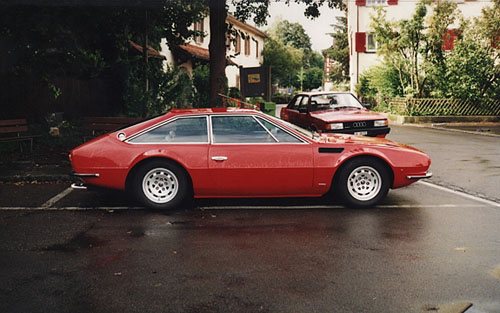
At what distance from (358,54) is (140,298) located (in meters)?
35.9

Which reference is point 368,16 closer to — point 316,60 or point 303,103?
point 303,103

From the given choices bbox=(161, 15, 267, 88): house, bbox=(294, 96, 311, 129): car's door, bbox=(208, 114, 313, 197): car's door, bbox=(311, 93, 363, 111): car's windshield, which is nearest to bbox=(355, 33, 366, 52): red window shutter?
bbox=(161, 15, 267, 88): house

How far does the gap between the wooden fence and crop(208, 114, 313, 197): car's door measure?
1994cm

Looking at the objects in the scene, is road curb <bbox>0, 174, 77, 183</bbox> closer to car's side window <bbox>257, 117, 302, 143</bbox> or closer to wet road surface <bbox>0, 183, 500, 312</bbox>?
wet road surface <bbox>0, 183, 500, 312</bbox>

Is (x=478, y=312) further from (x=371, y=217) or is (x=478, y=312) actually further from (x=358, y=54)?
(x=358, y=54)

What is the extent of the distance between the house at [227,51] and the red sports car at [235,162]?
7455mm

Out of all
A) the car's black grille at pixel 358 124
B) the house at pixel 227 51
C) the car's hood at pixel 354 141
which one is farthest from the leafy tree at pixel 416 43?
the car's hood at pixel 354 141

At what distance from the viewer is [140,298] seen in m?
3.79

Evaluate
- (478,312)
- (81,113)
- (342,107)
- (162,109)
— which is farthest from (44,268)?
(81,113)

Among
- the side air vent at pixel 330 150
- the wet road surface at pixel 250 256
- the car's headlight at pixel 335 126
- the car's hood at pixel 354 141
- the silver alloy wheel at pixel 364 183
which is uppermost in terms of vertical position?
the car's headlight at pixel 335 126

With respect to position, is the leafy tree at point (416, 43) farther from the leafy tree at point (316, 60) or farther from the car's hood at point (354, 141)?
the leafy tree at point (316, 60)

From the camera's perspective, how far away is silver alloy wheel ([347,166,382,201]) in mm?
6906

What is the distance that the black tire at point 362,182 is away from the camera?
685 cm

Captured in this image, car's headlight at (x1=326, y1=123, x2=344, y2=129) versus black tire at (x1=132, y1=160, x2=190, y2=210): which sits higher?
car's headlight at (x1=326, y1=123, x2=344, y2=129)
